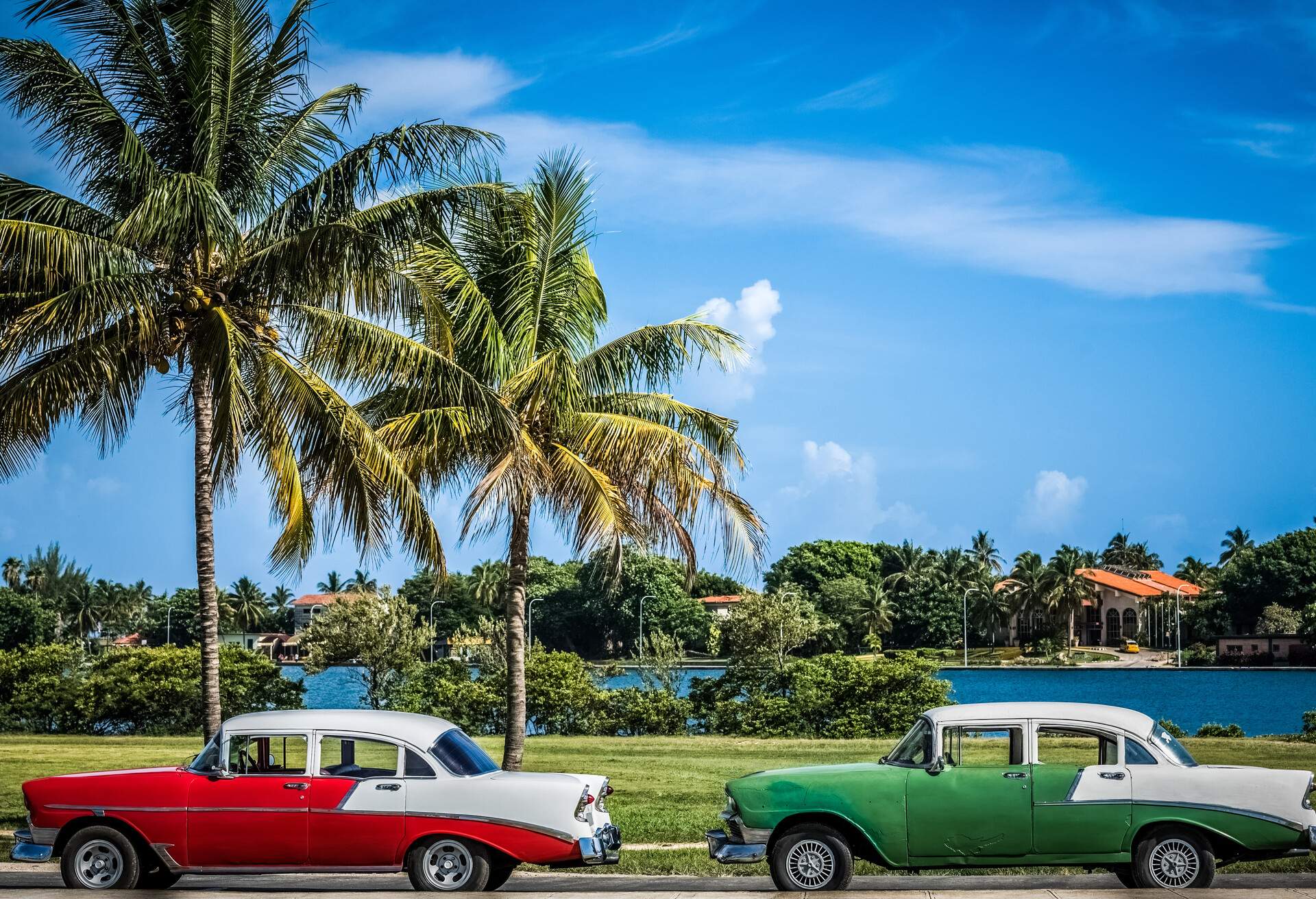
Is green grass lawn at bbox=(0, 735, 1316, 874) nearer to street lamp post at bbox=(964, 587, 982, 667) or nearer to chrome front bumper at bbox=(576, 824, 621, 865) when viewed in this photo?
chrome front bumper at bbox=(576, 824, 621, 865)

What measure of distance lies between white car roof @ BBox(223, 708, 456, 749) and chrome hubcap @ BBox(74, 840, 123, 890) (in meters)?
1.55

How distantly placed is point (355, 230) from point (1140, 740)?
10.1 meters

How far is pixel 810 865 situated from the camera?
39.8ft

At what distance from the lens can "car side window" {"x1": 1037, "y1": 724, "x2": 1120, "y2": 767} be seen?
1192cm

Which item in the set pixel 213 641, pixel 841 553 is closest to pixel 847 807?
pixel 213 641

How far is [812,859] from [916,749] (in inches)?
53.6

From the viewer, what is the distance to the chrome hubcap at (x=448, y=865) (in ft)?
39.9

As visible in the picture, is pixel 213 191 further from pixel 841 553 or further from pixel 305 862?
pixel 841 553

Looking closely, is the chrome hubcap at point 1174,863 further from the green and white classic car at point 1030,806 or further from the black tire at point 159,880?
the black tire at point 159,880

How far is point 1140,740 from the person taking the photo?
39.3ft

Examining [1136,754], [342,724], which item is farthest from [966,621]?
[342,724]

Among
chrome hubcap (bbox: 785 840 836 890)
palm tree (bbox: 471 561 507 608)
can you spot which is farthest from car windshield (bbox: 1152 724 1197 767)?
palm tree (bbox: 471 561 507 608)

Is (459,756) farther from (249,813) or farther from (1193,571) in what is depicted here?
(1193,571)

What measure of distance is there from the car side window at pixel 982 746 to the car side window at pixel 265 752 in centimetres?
581
